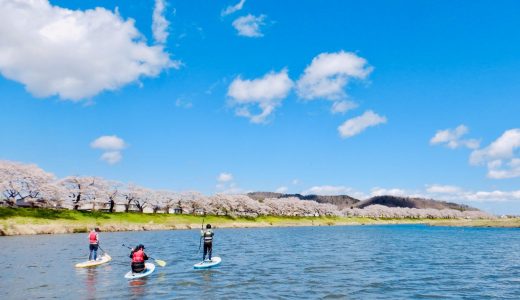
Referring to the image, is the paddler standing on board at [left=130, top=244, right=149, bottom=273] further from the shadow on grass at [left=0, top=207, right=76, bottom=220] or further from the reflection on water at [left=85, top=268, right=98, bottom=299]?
the shadow on grass at [left=0, top=207, right=76, bottom=220]

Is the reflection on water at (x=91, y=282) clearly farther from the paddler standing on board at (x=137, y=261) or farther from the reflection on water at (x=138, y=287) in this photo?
the paddler standing on board at (x=137, y=261)

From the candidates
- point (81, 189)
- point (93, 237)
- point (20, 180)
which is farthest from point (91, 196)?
point (93, 237)

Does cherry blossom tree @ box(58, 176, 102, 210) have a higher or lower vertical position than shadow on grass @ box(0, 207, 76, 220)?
higher

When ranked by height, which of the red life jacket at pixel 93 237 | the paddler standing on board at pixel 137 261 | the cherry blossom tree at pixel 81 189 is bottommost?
the paddler standing on board at pixel 137 261

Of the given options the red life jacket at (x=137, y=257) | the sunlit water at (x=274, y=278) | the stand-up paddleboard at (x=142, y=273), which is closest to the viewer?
the sunlit water at (x=274, y=278)

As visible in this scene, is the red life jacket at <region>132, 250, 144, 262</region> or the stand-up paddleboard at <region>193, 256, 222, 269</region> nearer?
the red life jacket at <region>132, 250, 144, 262</region>

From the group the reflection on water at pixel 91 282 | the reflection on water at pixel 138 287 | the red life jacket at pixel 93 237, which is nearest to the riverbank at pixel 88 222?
the red life jacket at pixel 93 237

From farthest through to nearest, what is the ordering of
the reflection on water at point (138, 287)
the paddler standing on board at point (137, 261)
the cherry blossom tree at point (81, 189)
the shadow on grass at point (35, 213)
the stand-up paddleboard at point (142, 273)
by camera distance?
the cherry blossom tree at point (81, 189) → the shadow on grass at point (35, 213) → the paddler standing on board at point (137, 261) → the stand-up paddleboard at point (142, 273) → the reflection on water at point (138, 287)

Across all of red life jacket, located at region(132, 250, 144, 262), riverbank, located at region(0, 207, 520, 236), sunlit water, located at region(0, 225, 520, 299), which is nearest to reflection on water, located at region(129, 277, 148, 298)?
sunlit water, located at region(0, 225, 520, 299)

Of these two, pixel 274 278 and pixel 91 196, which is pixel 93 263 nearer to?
pixel 274 278

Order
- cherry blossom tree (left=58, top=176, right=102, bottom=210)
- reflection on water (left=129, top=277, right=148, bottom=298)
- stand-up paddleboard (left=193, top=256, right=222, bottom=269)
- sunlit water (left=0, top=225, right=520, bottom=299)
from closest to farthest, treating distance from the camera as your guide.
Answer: reflection on water (left=129, top=277, right=148, bottom=298), sunlit water (left=0, top=225, right=520, bottom=299), stand-up paddleboard (left=193, top=256, right=222, bottom=269), cherry blossom tree (left=58, top=176, right=102, bottom=210)

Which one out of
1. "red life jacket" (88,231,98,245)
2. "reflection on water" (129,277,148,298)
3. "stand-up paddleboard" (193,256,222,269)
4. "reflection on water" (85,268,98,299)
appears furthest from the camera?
"red life jacket" (88,231,98,245)

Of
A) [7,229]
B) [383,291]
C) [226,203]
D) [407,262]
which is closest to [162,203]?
[226,203]

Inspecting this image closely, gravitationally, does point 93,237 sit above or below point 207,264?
above
